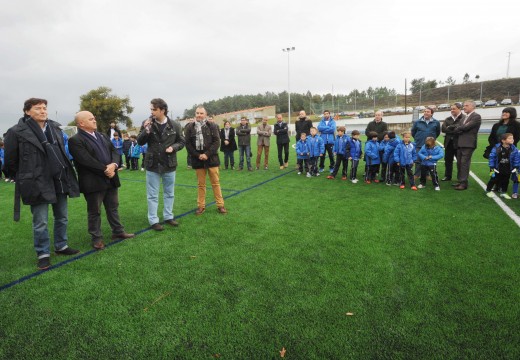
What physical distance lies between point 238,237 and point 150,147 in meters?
1.87

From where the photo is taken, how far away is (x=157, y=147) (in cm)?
442

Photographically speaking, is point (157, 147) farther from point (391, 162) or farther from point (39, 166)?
point (391, 162)

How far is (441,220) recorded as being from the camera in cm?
468

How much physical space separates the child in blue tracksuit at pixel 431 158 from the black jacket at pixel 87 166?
6613mm

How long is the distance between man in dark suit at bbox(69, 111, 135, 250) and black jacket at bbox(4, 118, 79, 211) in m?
0.38

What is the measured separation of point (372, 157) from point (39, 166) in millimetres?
6859

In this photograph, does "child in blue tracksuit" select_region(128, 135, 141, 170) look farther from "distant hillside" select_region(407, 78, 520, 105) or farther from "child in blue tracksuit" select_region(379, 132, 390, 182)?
"distant hillside" select_region(407, 78, 520, 105)

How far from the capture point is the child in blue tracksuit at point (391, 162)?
24.0ft

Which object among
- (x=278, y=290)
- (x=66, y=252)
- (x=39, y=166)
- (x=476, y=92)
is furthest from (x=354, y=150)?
(x=476, y=92)

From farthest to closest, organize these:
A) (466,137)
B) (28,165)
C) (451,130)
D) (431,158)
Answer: (451,130), (431,158), (466,137), (28,165)

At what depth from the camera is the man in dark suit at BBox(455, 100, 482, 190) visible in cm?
644

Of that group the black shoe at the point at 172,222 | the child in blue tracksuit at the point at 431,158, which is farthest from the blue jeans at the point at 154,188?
the child in blue tracksuit at the point at 431,158

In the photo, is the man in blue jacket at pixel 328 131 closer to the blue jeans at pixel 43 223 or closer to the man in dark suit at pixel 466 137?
the man in dark suit at pixel 466 137

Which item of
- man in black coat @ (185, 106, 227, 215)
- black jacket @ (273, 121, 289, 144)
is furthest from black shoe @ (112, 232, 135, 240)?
black jacket @ (273, 121, 289, 144)
